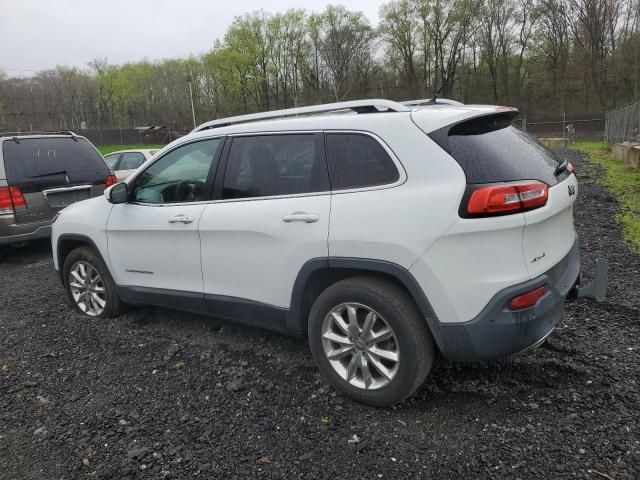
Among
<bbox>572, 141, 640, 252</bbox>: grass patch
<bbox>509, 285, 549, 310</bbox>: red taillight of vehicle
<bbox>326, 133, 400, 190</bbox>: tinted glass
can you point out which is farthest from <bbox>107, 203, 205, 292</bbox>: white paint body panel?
<bbox>572, 141, 640, 252</bbox>: grass patch

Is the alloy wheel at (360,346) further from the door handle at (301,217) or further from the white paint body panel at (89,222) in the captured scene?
the white paint body panel at (89,222)

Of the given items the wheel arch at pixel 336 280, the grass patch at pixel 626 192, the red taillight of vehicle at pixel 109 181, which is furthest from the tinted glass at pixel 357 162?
the red taillight of vehicle at pixel 109 181

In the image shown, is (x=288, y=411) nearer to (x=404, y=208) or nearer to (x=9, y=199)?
(x=404, y=208)

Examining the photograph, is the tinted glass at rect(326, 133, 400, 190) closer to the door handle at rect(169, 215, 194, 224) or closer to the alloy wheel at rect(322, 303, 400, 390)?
the alloy wheel at rect(322, 303, 400, 390)

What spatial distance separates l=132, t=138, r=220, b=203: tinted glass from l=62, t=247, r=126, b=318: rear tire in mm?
862

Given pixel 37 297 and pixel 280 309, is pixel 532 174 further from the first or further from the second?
pixel 37 297

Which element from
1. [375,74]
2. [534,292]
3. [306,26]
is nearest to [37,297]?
[534,292]

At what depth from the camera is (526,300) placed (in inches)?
100

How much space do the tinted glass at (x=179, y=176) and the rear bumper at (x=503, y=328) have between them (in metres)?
2.09

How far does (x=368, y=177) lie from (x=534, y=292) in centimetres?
109

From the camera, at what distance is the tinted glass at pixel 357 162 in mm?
2801

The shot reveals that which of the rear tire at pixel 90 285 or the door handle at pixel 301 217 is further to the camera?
the rear tire at pixel 90 285

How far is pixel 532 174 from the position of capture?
2.75 meters

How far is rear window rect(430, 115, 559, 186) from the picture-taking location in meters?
2.59
